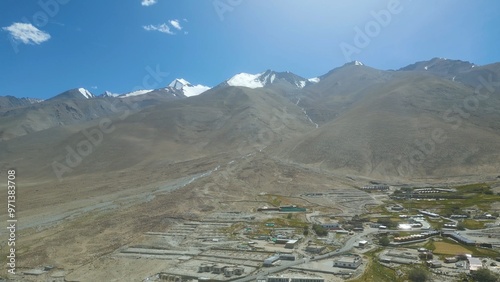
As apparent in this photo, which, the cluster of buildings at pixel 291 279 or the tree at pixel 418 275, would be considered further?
the cluster of buildings at pixel 291 279

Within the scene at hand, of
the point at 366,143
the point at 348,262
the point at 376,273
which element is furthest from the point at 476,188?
the point at 376,273

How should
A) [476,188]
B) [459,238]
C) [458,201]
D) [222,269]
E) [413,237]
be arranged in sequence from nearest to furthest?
1. [222,269]
2. [459,238]
3. [413,237]
4. [458,201]
5. [476,188]

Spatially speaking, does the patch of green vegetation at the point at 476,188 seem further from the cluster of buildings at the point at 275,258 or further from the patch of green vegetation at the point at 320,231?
the cluster of buildings at the point at 275,258

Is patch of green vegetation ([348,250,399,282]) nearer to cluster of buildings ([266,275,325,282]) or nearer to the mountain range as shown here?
cluster of buildings ([266,275,325,282])

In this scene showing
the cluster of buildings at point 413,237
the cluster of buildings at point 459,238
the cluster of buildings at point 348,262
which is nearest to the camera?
the cluster of buildings at point 348,262

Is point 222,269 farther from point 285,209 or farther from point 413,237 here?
point 285,209

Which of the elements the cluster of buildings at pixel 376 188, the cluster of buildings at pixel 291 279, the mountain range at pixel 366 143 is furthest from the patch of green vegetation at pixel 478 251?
the mountain range at pixel 366 143

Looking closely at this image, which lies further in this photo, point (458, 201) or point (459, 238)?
point (458, 201)

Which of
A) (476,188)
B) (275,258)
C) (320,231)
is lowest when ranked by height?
(275,258)
